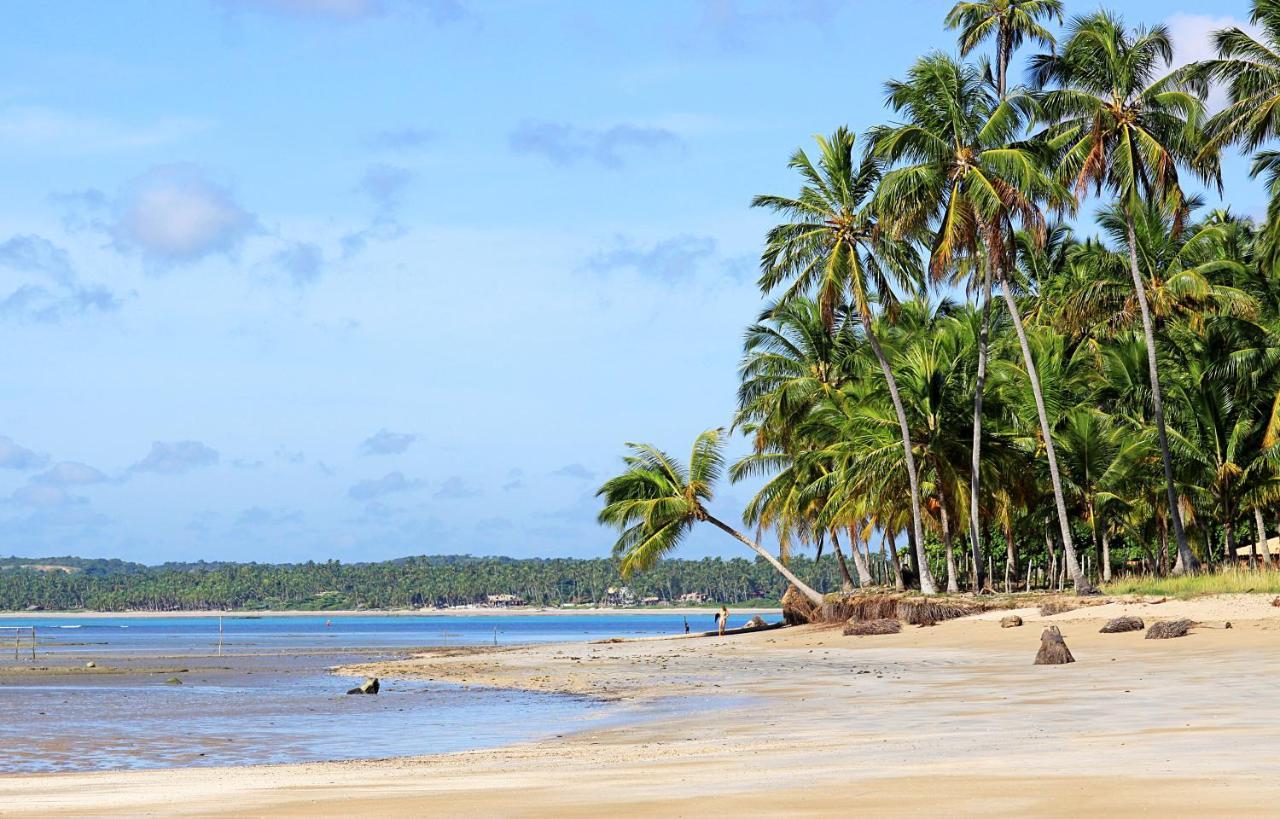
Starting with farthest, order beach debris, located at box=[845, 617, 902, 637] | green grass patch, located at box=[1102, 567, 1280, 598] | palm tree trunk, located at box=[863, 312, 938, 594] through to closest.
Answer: palm tree trunk, located at box=[863, 312, 938, 594]
beach debris, located at box=[845, 617, 902, 637]
green grass patch, located at box=[1102, 567, 1280, 598]

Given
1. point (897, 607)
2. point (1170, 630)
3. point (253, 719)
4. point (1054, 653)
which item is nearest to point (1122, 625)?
point (1170, 630)

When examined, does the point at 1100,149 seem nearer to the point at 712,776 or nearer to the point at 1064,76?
the point at 1064,76

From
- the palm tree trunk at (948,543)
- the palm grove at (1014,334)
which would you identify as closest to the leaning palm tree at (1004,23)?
the palm grove at (1014,334)

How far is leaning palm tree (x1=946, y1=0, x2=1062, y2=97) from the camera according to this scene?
37.2m

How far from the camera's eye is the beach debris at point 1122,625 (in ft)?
83.7

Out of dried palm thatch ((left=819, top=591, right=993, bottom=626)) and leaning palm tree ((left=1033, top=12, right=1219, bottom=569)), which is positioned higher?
leaning palm tree ((left=1033, top=12, right=1219, bottom=569))

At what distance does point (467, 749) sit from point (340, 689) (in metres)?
15.2

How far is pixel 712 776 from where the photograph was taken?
32.8ft

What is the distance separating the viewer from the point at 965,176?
35594 mm

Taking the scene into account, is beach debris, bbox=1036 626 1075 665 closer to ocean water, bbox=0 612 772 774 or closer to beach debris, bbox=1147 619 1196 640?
beach debris, bbox=1147 619 1196 640

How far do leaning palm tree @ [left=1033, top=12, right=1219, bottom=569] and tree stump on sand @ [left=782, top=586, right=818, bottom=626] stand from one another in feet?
37.6

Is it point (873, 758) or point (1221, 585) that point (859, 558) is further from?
point (873, 758)

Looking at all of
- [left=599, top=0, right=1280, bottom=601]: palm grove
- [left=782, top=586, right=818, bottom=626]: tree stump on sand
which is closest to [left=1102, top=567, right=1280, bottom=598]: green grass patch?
[left=599, top=0, right=1280, bottom=601]: palm grove

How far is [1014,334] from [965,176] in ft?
42.6
